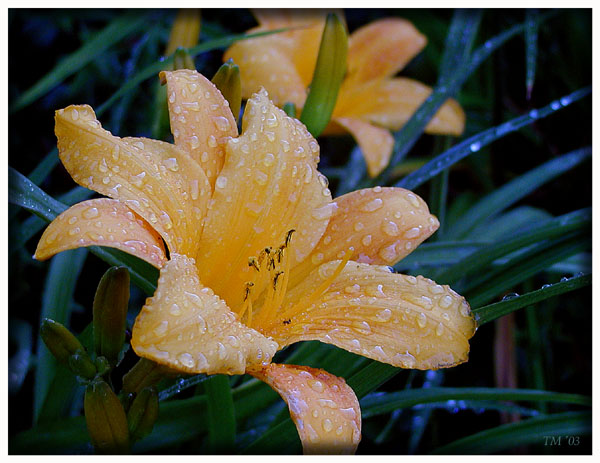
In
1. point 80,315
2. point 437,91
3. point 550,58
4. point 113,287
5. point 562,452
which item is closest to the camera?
point 113,287

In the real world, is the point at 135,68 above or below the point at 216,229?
above

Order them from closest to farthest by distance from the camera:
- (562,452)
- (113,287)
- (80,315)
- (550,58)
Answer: (113,287), (562,452), (80,315), (550,58)

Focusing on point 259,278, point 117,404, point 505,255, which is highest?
point 505,255

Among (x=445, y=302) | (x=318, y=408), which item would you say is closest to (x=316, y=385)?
(x=318, y=408)

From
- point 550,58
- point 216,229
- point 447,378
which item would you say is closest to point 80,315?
point 216,229

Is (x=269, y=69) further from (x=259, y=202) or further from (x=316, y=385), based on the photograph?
(x=316, y=385)

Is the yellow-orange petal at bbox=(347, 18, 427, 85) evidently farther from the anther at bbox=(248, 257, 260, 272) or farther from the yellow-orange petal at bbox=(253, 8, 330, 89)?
the anther at bbox=(248, 257, 260, 272)
